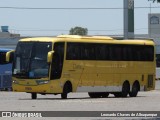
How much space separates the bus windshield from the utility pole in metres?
44.0

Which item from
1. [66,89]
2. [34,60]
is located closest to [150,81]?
[66,89]

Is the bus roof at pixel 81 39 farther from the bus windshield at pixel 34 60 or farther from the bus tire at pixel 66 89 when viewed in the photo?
the bus tire at pixel 66 89

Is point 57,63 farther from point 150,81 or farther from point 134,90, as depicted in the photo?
point 150,81

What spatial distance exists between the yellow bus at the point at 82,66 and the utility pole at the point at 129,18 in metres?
38.2

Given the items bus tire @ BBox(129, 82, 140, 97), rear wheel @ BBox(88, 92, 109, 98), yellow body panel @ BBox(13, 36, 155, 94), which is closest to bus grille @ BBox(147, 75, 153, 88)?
→ yellow body panel @ BBox(13, 36, 155, 94)

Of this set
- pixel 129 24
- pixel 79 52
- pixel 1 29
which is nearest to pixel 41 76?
pixel 79 52

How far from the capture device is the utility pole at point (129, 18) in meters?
78.5

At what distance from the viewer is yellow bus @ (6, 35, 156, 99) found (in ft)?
110

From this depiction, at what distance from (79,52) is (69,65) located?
1087 millimetres

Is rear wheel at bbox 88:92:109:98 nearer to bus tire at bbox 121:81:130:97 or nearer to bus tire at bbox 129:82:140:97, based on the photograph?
bus tire at bbox 121:81:130:97

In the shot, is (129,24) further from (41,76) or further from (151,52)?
(41,76)

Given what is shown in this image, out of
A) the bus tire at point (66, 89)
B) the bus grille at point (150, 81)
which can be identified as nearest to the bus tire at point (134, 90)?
the bus grille at point (150, 81)

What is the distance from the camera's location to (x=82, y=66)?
116ft

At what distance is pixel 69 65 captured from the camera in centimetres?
3434
